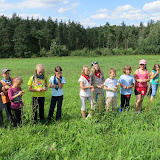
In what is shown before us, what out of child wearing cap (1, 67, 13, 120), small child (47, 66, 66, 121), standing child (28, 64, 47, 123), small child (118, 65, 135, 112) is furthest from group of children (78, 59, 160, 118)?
child wearing cap (1, 67, 13, 120)

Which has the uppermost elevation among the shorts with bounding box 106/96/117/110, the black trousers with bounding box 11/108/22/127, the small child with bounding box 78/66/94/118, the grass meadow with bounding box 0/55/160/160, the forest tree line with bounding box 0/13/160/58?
the forest tree line with bounding box 0/13/160/58

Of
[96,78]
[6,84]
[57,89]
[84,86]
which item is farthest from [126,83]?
[6,84]

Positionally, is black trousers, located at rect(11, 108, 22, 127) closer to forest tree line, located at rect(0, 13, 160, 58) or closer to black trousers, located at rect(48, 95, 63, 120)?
black trousers, located at rect(48, 95, 63, 120)

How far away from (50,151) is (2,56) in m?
65.5

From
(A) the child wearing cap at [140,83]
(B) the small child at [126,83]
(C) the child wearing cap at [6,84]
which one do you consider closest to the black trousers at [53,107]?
(C) the child wearing cap at [6,84]

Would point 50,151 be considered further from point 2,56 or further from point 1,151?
point 2,56

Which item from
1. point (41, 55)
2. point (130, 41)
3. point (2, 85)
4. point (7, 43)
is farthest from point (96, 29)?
point (2, 85)

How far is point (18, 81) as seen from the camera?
432cm

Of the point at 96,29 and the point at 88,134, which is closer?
the point at 88,134

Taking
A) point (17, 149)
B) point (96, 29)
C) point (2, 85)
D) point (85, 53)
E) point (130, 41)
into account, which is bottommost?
point (17, 149)

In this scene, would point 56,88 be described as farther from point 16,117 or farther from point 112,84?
point 112,84

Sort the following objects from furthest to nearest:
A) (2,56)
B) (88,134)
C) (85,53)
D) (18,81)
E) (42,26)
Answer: (42,26)
(85,53)
(2,56)
(18,81)
(88,134)

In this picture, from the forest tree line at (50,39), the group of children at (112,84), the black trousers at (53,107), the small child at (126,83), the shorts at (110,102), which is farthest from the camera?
the forest tree line at (50,39)

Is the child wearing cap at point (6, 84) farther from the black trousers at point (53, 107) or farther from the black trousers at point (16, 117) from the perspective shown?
the black trousers at point (53, 107)
